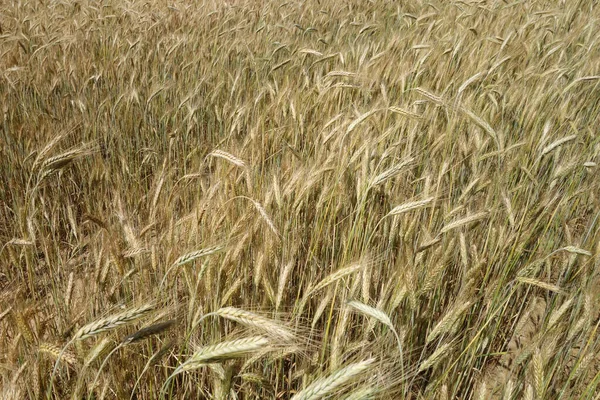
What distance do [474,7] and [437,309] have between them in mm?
4281

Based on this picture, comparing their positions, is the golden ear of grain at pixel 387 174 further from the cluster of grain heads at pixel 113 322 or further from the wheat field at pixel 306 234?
the cluster of grain heads at pixel 113 322

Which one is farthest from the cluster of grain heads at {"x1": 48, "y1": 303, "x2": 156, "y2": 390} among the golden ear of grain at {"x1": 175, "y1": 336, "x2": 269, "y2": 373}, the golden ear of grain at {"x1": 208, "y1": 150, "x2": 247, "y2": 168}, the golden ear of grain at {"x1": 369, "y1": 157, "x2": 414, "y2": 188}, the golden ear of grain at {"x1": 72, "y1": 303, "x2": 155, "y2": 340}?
the golden ear of grain at {"x1": 369, "y1": 157, "x2": 414, "y2": 188}

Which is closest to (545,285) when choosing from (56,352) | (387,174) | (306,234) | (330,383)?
(387,174)

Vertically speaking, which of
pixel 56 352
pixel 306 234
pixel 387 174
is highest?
pixel 387 174

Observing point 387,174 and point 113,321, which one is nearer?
point 113,321

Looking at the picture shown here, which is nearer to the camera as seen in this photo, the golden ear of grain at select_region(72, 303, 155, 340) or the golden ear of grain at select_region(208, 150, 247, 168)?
the golden ear of grain at select_region(72, 303, 155, 340)

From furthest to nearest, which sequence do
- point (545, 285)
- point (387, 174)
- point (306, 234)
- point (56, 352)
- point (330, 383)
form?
point (306, 234) < point (387, 174) < point (545, 285) < point (56, 352) < point (330, 383)

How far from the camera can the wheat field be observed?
41.6 inches

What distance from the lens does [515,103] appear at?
90.5 inches

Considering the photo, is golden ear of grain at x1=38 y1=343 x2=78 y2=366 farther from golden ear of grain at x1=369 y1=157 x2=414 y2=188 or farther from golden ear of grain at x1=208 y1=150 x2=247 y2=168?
golden ear of grain at x1=369 y1=157 x2=414 y2=188

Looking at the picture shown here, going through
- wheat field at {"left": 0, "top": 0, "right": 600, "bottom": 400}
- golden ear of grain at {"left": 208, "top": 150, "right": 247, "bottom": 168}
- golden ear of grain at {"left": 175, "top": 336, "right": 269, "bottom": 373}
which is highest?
golden ear of grain at {"left": 208, "top": 150, "right": 247, "bottom": 168}

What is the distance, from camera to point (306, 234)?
5.20ft

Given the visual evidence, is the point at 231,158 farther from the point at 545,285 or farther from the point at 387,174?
the point at 545,285

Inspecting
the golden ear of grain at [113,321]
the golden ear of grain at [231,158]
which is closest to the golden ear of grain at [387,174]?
the golden ear of grain at [231,158]
